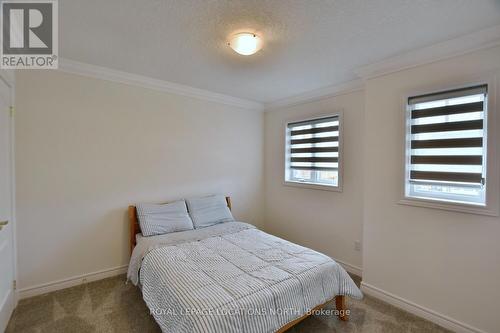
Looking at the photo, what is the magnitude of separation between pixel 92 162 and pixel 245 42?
218 centimetres

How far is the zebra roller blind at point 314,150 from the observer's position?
3281 mm

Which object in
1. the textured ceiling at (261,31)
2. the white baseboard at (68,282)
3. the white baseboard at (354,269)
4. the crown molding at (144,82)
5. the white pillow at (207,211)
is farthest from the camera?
the white pillow at (207,211)

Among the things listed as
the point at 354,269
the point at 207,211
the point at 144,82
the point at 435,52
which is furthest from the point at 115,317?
the point at 435,52

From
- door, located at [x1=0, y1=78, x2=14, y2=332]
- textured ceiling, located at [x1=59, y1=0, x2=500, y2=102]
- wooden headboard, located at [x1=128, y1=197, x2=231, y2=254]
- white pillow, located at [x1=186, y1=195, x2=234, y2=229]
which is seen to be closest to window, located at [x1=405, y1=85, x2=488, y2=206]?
textured ceiling, located at [x1=59, y1=0, x2=500, y2=102]

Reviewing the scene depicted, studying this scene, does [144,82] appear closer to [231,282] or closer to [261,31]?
[261,31]

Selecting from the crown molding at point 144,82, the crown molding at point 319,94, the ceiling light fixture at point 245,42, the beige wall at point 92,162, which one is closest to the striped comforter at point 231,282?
the beige wall at point 92,162

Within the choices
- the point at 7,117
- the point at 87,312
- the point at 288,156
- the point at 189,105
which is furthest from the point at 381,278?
the point at 7,117

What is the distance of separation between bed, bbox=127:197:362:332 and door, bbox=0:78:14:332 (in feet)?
3.06

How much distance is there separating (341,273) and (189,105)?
287cm

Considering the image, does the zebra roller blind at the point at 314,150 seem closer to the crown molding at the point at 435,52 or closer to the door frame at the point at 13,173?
the crown molding at the point at 435,52

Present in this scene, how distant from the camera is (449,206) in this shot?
203 cm

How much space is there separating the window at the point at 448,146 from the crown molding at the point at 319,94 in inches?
32.5

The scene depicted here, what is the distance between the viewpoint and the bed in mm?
1497

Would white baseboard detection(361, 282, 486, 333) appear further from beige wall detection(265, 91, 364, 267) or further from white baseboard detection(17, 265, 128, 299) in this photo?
white baseboard detection(17, 265, 128, 299)
